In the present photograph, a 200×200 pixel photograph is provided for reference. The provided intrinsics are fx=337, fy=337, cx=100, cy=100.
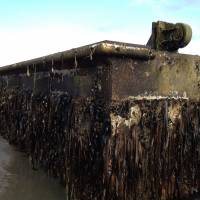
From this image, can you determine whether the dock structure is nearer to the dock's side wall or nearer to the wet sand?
the dock's side wall

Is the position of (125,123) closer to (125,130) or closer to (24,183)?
(125,130)

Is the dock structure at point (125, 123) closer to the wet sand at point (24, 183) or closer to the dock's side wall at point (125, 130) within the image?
the dock's side wall at point (125, 130)

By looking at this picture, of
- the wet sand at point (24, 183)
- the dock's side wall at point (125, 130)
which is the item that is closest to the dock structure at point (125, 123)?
the dock's side wall at point (125, 130)

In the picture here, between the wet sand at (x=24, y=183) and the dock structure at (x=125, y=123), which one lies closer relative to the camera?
the dock structure at (x=125, y=123)

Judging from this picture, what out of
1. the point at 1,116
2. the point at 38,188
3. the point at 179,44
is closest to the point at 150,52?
the point at 179,44

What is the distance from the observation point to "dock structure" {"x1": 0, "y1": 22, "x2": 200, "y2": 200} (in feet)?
10.2

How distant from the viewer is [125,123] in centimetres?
316

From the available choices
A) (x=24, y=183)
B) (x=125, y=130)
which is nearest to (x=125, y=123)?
(x=125, y=130)

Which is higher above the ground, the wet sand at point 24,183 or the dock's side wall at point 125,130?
the dock's side wall at point 125,130

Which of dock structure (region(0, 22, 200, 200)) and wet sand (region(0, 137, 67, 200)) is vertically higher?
dock structure (region(0, 22, 200, 200))

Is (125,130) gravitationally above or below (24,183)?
above

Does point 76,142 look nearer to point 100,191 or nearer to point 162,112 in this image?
point 100,191

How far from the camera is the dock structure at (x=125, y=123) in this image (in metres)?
3.10

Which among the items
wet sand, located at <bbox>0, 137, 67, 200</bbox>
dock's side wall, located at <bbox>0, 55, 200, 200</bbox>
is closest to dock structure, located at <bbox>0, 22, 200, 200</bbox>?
dock's side wall, located at <bbox>0, 55, 200, 200</bbox>
